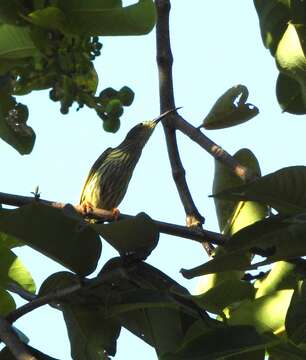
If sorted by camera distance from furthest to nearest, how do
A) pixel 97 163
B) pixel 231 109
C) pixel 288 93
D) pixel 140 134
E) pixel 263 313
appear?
1. pixel 140 134
2. pixel 97 163
3. pixel 231 109
4. pixel 288 93
5. pixel 263 313

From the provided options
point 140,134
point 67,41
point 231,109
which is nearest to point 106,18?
point 67,41

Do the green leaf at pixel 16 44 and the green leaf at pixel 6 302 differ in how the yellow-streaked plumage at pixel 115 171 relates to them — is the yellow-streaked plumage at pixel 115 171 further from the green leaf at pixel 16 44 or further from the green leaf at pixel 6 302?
the green leaf at pixel 16 44

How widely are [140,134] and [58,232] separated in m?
3.46

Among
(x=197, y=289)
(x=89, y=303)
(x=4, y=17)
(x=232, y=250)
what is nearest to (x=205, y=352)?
(x=232, y=250)

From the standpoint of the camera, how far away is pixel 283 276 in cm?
164

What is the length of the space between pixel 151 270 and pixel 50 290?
0.18 metres

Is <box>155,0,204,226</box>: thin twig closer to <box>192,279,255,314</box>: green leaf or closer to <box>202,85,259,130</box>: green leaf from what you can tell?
<box>202,85,259,130</box>: green leaf

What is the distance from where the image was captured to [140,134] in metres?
4.98

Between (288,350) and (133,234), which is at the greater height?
(133,234)

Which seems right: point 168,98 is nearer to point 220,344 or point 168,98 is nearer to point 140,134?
point 220,344

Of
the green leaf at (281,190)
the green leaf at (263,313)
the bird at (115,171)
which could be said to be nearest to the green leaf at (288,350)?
the green leaf at (263,313)

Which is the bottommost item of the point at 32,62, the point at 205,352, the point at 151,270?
the point at 205,352

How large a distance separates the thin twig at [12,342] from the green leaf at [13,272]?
0.51m

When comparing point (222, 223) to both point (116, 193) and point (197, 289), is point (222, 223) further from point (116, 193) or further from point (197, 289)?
point (116, 193)
